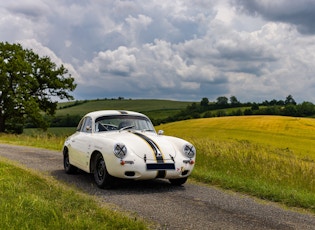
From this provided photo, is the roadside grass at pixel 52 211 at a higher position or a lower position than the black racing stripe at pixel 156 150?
lower

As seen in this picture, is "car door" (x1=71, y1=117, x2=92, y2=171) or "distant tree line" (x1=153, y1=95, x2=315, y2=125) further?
"distant tree line" (x1=153, y1=95, x2=315, y2=125)

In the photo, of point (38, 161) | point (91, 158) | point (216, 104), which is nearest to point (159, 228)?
point (91, 158)

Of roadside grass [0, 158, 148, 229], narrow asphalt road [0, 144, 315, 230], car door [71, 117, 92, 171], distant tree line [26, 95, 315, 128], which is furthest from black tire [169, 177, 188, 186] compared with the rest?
distant tree line [26, 95, 315, 128]

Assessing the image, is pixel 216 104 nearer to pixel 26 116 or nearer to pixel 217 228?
pixel 26 116

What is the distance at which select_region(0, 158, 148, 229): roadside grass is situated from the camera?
A: 17.6 feet

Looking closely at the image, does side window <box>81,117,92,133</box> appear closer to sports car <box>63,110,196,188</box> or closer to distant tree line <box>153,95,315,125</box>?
sports car <box>63,110,196,188</box>

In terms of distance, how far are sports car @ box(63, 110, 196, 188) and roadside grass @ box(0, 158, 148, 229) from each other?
1.22 m

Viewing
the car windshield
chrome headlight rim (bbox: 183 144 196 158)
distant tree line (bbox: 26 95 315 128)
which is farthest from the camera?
distant tree line (bbox: 26 95 315 128)

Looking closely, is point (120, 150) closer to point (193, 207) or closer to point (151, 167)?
point (151, 167)

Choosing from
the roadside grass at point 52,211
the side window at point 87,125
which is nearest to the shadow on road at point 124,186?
the roadside grass at point 52,211

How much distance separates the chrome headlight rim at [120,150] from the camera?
8.35 metres

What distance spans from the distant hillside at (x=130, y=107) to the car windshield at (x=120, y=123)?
2923 inches

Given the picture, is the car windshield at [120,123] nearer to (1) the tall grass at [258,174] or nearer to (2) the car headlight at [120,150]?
(2) the car headlight at [120,150]

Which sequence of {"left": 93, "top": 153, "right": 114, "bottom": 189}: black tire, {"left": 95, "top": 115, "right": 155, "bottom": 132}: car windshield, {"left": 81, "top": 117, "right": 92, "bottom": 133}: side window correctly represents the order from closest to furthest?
{"left": 93, "top": 153, "right": 114, "bottom": 189}: black tire → {"left": 95, "top": 115, "right": 155, "bottom": 132}: car windshield → {"left": 81, "top": 117, "right": 92, "bottom": 133}: side window
